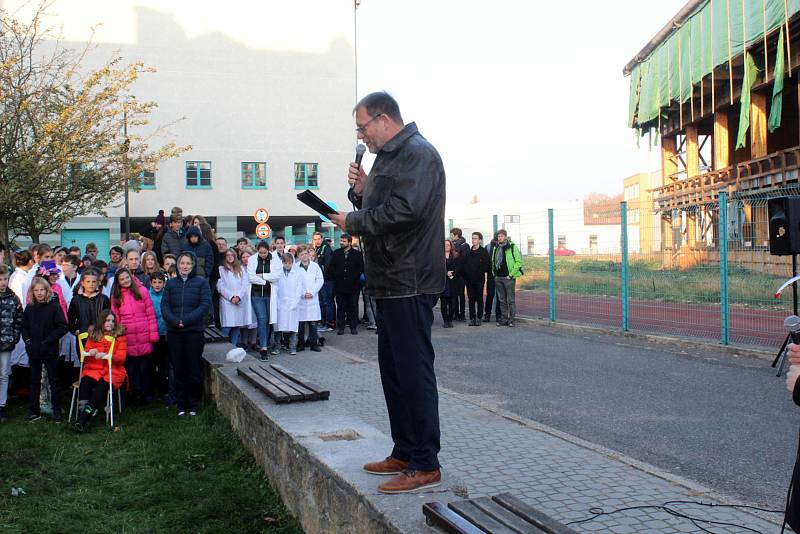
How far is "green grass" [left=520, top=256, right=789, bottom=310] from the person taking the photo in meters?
10.8

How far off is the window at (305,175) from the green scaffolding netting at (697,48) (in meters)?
18.3

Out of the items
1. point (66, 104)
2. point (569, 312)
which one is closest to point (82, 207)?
point (66, 104)

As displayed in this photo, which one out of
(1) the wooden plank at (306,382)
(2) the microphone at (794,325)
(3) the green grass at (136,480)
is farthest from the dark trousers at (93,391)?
(2) the microphone at (794,325)

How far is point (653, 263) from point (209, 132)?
3397cm

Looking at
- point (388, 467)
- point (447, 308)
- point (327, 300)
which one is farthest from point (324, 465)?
point (447, 308)

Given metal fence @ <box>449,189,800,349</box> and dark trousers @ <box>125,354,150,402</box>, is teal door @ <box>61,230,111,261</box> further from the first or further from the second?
dark trousers @ <box>125,354,150,402</box>

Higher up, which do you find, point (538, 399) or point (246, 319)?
point (246, 319)

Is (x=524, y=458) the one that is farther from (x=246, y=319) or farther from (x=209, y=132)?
(x=209, y=132)

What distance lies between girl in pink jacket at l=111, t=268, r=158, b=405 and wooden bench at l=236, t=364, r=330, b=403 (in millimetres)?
1648

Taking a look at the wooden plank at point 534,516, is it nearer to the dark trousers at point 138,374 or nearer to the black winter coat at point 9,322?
the dark trousers at point 138,374

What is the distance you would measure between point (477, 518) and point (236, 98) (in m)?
41.9

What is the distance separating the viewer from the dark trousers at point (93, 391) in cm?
822

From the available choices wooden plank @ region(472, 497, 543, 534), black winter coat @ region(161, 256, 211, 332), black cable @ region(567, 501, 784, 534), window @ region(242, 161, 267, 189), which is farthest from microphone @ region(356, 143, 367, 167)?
window @ region(242, 161, 267, 189)

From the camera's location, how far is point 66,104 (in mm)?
15539
